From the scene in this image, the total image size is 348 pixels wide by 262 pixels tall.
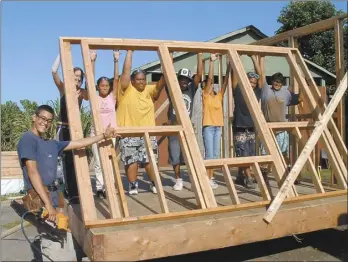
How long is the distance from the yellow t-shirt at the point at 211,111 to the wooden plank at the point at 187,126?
1355 mm

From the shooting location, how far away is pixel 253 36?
505 inches

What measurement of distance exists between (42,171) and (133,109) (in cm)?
169

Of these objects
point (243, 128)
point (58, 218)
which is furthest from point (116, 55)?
point (243, 128)

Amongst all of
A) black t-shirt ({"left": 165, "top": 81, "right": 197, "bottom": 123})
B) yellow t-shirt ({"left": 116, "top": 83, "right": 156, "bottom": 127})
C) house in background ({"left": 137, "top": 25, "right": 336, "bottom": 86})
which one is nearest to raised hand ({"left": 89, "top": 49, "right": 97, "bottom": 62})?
yellow t-shirt ({"left": 116, "top": 83, "right": 156, "bottom": 127})

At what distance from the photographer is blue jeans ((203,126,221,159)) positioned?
221 inches

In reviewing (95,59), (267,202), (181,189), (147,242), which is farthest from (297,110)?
(147,242)

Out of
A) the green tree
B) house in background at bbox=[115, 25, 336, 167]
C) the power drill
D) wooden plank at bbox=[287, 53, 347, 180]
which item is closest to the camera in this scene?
the power drill

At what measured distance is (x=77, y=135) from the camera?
3.70 metres

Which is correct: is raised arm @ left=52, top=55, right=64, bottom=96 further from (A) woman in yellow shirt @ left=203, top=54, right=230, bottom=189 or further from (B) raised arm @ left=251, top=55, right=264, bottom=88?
(B) raised arm @ left=251, top=55, right=264, bottom=88

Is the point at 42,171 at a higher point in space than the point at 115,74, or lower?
lower

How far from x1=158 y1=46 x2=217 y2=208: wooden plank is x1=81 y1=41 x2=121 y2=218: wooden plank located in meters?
0.84

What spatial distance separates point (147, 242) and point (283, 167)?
5.98 ft

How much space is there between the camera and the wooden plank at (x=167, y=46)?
164 inches

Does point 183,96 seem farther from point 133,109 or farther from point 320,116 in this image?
point 320,116
